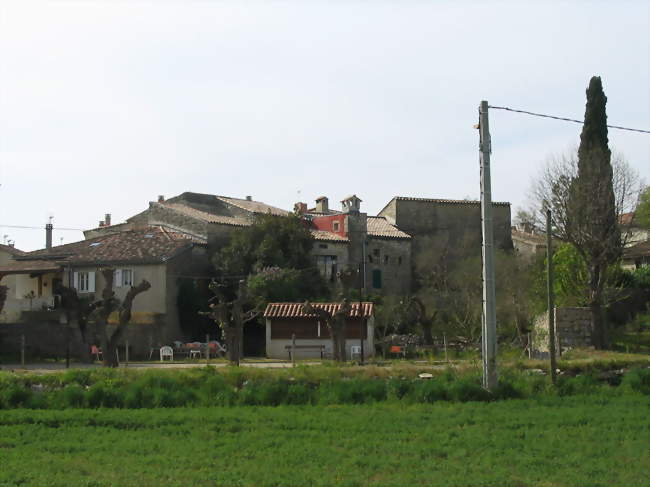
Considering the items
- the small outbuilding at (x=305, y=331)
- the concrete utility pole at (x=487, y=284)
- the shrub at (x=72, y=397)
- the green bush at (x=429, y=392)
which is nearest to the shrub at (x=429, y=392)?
the green bush at (x=429, y=392)

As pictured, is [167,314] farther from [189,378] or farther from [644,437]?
[644,437]

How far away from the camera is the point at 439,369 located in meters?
22.3

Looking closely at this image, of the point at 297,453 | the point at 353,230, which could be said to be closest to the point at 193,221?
the point at 353,230

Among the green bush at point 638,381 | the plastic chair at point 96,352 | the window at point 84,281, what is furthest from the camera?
the window at point 84,281

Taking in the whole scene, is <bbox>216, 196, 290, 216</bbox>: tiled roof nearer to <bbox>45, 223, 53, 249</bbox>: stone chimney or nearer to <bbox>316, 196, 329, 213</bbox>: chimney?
<bbox>316, 196, 329, 213</bbox>: chimney

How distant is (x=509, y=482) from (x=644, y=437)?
4.46m

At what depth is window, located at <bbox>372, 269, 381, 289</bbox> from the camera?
57.3 meters

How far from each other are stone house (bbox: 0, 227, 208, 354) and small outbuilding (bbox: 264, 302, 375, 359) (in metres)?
6.79

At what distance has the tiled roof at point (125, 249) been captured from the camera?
48219mm

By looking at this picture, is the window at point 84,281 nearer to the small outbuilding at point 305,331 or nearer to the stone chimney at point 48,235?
the stone chimney at point 48,235

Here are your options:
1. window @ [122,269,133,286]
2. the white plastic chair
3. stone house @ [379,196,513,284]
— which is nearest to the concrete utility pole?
the white plastic chair

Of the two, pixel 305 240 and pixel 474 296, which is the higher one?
pixel 305 240

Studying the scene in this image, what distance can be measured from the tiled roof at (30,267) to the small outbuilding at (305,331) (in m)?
14.3

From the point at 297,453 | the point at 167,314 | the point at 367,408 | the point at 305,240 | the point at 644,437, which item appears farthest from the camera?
the point at 305,240
